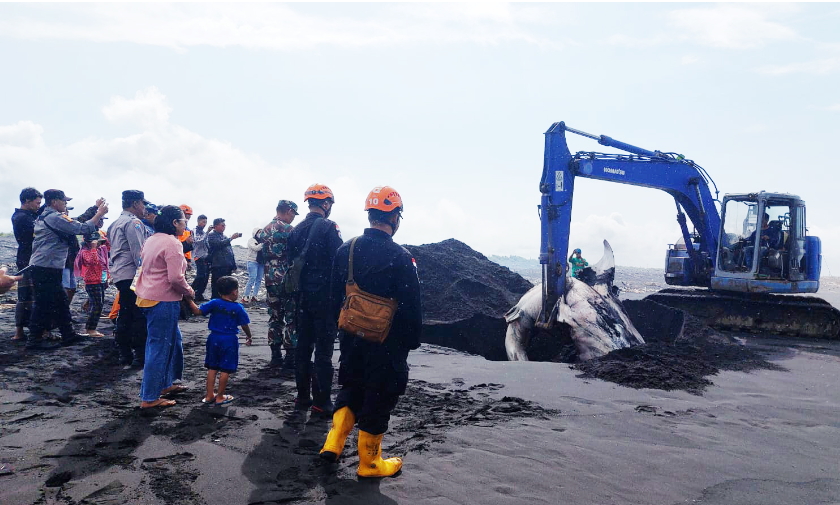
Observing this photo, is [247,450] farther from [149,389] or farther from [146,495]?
[149,389]

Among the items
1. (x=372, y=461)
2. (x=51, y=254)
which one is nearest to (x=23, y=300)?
(x=51, y=254)

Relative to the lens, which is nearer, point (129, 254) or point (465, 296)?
point (129, 254)

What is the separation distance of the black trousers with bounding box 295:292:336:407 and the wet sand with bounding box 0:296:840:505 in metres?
0.26

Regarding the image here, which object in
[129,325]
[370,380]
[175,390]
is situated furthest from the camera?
[129,325]

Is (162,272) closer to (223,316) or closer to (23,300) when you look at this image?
(223,316)

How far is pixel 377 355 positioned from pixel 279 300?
2.86 m

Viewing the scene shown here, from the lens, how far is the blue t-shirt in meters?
4.77

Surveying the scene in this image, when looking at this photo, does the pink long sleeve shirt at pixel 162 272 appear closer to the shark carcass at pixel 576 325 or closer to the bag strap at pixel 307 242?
the bag strap at pixel 307 242

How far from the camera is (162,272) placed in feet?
15.0

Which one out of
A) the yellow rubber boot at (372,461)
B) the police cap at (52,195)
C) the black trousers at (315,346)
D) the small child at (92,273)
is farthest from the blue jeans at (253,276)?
the yellow rubber boot at (372,461)

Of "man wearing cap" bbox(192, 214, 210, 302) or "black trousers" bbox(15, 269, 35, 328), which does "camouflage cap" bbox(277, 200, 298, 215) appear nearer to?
"black trousers" bbox(15, 269, 35, 328)

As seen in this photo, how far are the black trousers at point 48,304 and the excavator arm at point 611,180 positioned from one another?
6.72m

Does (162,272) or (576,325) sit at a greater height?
(162,272)

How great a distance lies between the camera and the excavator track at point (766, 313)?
38.5 ft
